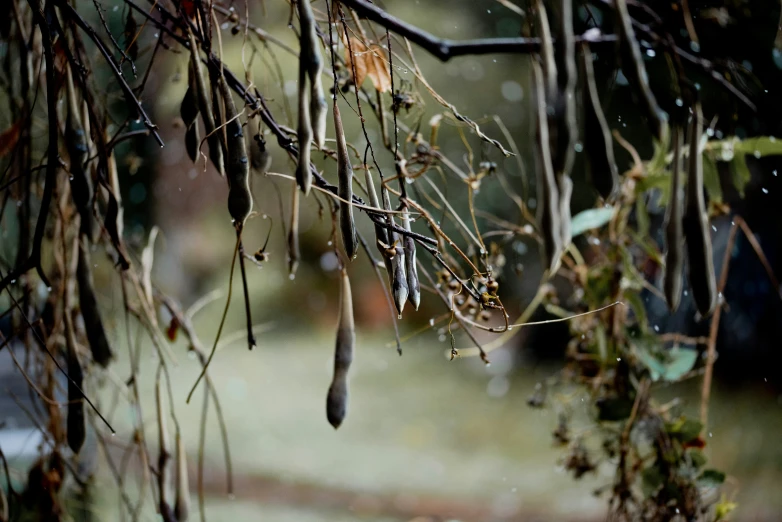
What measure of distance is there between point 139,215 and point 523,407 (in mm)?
591

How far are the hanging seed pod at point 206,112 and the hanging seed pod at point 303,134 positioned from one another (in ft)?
0.29

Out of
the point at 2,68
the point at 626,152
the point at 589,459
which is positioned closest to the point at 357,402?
the point at 589,459

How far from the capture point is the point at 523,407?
0.87m

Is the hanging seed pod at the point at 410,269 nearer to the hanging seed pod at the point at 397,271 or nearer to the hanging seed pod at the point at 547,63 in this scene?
the hanging seed pod at the point at 397,271

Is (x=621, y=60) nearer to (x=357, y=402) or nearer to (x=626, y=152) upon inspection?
(x=626, y=152)

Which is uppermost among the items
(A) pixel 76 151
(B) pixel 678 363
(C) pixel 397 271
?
(A) pixel 76 151

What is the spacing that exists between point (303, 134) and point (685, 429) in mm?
575

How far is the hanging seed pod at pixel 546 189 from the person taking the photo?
256 millimetres

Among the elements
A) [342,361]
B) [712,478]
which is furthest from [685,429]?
[342,361]

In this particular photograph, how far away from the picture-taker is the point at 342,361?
19.0 inches

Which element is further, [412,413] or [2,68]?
[412,413]

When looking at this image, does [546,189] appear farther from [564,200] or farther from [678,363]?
[678,363]

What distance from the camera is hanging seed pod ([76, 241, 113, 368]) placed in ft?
1.69

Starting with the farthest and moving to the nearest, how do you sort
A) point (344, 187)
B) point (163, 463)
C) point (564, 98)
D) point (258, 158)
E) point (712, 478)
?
point (712, 478)
point (163, 463)
point (258, 158)
point (344, 187)
point (564, 98)
